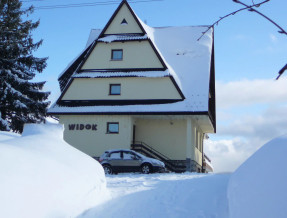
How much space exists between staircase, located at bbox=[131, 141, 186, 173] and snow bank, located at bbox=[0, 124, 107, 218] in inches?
539

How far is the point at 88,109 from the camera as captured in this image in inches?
1050

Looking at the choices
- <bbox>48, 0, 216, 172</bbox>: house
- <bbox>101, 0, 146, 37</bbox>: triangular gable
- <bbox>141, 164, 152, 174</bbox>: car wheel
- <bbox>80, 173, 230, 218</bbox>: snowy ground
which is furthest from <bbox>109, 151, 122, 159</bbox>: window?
<bbox>101, 0, 146, 37</bbox>: triangular gable

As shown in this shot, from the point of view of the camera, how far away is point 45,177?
27.9 feet

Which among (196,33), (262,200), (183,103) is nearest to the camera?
(262,200)

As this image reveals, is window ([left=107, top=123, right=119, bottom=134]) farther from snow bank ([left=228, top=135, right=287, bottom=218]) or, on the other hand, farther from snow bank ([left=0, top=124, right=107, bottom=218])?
snow bank ([left=228, top=135, right=287, bottom=218])

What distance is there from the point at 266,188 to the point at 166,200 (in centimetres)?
609

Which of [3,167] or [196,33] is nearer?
[3,167]

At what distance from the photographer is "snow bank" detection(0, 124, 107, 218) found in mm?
7191

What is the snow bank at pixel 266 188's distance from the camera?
4980 mm

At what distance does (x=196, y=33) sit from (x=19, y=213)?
2704cm

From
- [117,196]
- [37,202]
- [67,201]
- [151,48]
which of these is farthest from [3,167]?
[151,48]

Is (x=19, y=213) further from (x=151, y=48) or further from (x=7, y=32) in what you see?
(x=7, y=32)

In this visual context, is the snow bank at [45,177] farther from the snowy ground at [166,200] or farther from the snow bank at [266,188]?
the snow bank at [266,188]

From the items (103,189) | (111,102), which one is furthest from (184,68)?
(103,189)
